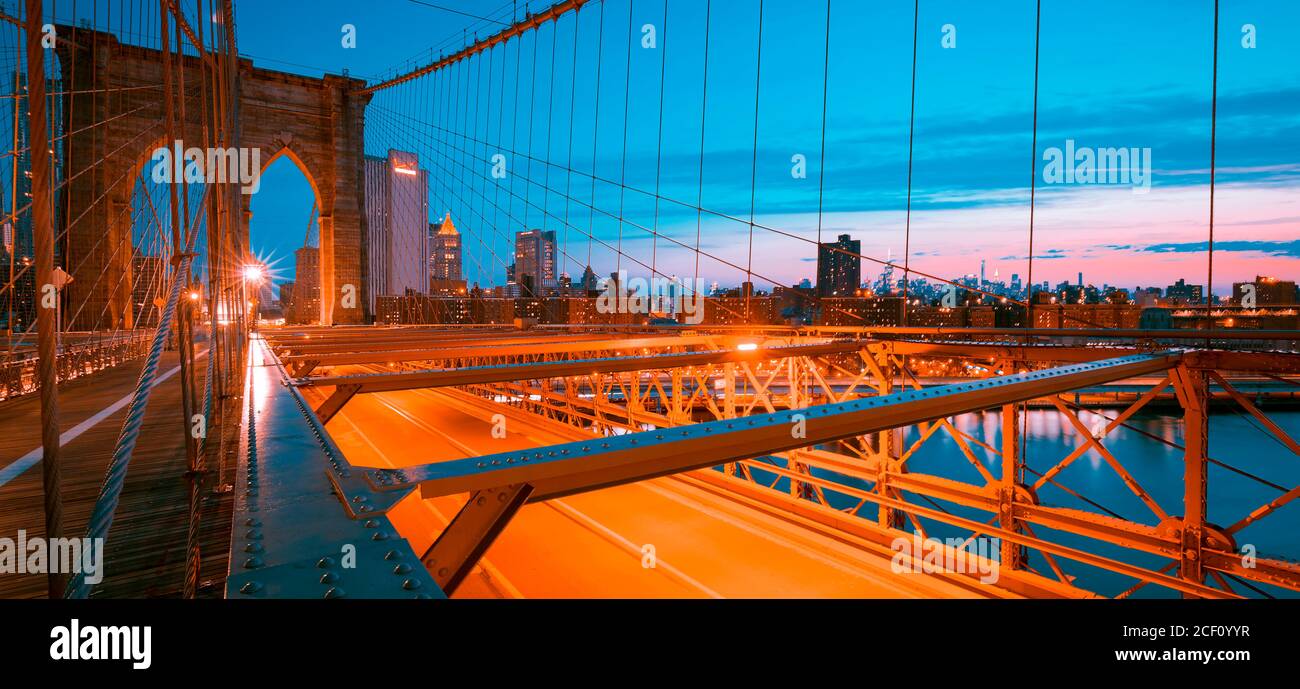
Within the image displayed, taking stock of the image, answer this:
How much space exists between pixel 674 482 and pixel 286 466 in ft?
26.4

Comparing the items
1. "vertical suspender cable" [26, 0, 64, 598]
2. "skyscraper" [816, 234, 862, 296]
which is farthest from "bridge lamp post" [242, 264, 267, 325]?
"skyscraper" [816, 234, 862, 296]

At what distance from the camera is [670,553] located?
7.15 meters

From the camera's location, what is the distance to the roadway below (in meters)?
6.09

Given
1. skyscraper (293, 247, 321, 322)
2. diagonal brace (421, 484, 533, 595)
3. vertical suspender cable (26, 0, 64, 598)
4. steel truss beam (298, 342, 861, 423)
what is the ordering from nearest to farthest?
1. vertical suspender cable (26, 0, 64, 598)
2. diagonal brace (421, 484, 533, 595)
3. steel truss beam (298, 342, 861, 423)
4. skyscraper (293, 247, 321, 322)

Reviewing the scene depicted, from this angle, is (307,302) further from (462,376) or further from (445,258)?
(462,376)

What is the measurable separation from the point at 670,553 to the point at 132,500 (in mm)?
5135

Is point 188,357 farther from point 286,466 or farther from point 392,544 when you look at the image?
point 392,544

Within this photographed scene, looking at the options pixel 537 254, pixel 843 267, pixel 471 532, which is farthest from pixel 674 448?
pixel 843 267

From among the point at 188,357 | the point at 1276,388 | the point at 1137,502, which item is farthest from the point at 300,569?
the point at 1276,388

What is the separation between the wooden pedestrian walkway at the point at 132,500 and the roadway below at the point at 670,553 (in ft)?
7.22

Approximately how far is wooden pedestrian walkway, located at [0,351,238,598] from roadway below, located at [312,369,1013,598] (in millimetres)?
2199

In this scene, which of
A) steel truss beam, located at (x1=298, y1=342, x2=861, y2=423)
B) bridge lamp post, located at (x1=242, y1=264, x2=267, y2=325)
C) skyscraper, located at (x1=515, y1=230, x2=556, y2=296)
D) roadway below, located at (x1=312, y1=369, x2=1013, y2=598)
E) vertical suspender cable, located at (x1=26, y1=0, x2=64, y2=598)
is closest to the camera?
vertical suspender cable, located at (x1=26, y1=0, x2=64, y2=598)

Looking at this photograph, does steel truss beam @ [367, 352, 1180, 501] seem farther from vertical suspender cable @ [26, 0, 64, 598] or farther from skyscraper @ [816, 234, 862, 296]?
skyscraper @ [816, 234, 862, 296]

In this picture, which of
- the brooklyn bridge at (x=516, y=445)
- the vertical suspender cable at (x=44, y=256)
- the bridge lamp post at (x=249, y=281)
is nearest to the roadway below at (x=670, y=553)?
the brooklyn bridge at (x=516, y=445)
